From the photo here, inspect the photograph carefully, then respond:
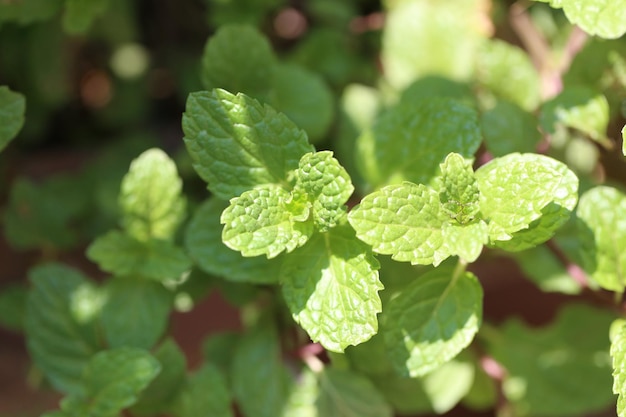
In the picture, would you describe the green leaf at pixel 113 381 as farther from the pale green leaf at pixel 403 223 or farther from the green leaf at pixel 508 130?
the green leaf at pixel 508 130

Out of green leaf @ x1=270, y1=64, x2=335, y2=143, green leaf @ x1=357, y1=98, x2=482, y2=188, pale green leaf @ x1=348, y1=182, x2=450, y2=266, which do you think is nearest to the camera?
pale green leaf @ x1=348, y1=182, x2=450, y2=266

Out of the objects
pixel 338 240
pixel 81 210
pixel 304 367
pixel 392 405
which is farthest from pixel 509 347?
pixel 81 210

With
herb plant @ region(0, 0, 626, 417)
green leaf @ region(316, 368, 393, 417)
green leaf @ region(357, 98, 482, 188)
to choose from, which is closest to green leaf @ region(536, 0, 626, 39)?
herb plant @ region(0, 0, 626, 417)

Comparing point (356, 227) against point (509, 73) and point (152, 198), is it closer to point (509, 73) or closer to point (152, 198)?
point (152, 198)


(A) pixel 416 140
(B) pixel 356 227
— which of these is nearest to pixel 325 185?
(B) pixel 356 227

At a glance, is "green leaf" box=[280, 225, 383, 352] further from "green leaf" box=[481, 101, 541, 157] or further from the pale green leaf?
"green leaf" box=[481, 101, 541, 157]

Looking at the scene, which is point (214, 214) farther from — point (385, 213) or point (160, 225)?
point (385, 213)

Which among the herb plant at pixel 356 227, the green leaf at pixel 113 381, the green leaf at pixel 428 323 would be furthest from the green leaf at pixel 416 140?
the green leaf at pixel 113 381

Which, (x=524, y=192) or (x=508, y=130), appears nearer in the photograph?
(x=524, y=192)
